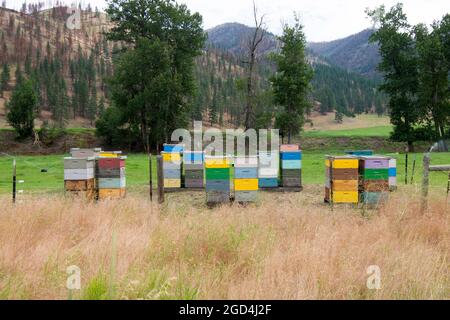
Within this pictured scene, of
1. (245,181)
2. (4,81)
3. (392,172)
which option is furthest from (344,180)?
(4,81)

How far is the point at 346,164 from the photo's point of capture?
12859 millimetres

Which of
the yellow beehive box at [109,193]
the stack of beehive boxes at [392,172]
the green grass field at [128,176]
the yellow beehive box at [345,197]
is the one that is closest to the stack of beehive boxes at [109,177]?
the yellow beehive box at [109,193]

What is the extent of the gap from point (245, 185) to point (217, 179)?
35.3 inches

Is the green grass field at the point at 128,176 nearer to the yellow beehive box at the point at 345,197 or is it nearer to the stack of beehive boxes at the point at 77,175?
the stack of beehive boxes at the point at 77,175

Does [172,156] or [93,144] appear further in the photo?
[93,144]

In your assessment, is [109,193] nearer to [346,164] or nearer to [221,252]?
[346,164]

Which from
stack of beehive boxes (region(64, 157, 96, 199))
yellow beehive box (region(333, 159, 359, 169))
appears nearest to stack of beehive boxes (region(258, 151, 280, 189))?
yellow beehive box (region(333, 159, 359, 169))

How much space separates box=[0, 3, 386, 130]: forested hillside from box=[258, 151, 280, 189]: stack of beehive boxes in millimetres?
34383

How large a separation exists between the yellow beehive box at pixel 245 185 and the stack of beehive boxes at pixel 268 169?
1.95 meters

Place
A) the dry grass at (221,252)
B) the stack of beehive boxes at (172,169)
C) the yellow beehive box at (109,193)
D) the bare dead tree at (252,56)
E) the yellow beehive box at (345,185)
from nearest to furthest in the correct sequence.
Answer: the dry grass at (221,252) → the yellow beehive box at (345,185) → the yellow beehive box at (109,193) → the stack of beehive boxes at (172,169) → the bare dead tree at (252,56)

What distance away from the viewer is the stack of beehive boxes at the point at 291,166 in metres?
15.5

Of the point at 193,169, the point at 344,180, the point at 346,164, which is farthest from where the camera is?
the point at 193,169
